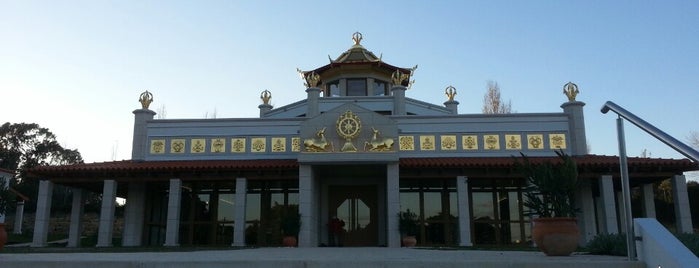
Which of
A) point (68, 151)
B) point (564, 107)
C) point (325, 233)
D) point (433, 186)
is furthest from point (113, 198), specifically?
point (68, 151)

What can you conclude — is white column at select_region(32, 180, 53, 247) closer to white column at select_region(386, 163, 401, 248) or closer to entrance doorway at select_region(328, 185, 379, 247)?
entrance doorway at select_region(328, 185, 379, 247)

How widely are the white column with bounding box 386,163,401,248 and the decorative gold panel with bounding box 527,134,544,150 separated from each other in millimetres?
7111

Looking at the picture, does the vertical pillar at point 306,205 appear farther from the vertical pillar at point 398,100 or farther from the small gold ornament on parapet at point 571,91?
the small gold ornament on parapet at point 571,91

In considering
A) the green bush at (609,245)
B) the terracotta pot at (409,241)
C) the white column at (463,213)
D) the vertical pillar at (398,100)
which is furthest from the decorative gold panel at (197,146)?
the green bush at (609,245)

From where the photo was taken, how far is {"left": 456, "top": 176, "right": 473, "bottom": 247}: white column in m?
22.6

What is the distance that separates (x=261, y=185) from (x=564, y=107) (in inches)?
572

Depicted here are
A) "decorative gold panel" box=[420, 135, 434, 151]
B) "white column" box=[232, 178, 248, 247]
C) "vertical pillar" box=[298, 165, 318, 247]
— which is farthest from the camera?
"decorative gold panel" box=[420, 135, 434, 151]

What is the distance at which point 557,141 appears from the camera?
84.3 feet

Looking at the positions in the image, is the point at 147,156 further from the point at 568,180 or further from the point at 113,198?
the point at 568,180

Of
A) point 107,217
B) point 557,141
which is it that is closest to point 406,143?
point 557,141

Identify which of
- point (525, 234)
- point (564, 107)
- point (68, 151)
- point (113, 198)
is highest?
point (68, 151)

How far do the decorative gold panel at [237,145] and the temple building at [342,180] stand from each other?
48 millimetres

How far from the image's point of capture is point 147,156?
26.7m

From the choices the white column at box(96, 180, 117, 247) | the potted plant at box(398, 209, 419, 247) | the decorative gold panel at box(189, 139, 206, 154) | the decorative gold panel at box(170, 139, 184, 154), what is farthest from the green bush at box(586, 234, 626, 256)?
the white column at box(96, 180, 117, 247)
